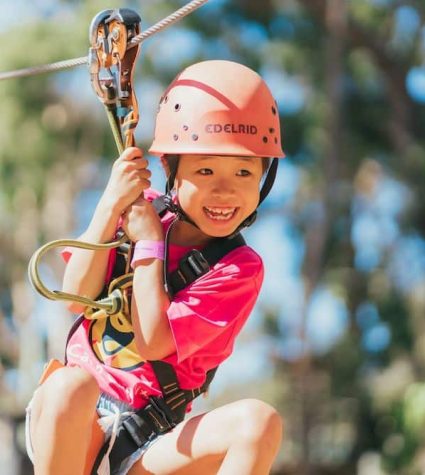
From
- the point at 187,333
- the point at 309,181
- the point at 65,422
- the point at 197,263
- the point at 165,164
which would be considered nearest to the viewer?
the point at 65,422

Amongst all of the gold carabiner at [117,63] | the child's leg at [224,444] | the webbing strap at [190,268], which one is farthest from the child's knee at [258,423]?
the gold carabiner at [117,63]

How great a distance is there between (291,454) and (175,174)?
9765 mm

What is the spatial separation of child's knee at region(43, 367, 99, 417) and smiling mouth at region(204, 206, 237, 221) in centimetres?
48

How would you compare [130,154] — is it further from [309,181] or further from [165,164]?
[309,181]

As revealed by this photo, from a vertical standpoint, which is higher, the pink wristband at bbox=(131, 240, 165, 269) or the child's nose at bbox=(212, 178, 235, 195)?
the child's nose at bbox=(212, 178, 235, 195)

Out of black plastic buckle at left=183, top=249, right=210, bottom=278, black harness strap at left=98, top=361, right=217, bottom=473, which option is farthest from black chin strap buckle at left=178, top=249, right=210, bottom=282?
black harness strap at left=98, top=361, right=217, bottom=473

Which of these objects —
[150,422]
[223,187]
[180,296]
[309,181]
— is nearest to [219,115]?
[223,187]

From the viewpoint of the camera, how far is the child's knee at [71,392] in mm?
2693

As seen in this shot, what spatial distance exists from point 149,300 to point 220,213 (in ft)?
0.91

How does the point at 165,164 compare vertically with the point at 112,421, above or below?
above

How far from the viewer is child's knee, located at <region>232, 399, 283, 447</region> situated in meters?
2.70

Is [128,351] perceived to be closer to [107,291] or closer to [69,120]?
[107,291]

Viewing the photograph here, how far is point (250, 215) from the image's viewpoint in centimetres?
295

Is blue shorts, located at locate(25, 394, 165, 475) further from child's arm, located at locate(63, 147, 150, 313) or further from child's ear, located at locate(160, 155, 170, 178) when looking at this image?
child's ear, located at locate(160, 155, 170, 178)
